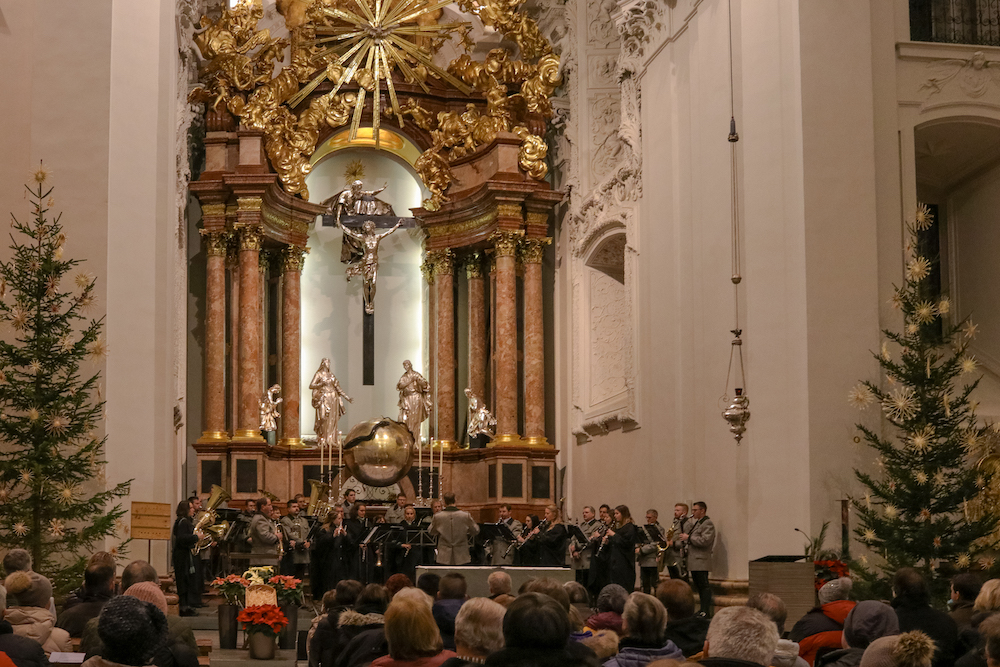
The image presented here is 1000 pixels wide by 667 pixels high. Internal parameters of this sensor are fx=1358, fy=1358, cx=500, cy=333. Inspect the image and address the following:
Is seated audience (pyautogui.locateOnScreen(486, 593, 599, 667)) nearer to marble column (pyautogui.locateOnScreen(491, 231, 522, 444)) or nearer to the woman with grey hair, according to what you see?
the woman with grey hair

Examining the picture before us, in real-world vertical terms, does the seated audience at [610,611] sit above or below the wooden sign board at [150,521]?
below

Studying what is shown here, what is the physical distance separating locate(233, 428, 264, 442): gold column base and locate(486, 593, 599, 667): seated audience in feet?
57.1

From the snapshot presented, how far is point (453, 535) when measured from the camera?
17391mm

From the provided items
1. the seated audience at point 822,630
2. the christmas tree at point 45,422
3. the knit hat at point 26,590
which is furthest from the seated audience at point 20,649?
the christmas tree at point 45,422

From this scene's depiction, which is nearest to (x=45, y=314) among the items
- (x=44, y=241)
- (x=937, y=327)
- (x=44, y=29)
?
(x=44, y=241)

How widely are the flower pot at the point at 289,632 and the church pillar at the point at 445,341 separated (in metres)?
10.6

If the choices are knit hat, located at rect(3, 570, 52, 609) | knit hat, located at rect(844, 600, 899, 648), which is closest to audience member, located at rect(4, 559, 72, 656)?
knit hat, located at rect(3, 570, 52, 609)

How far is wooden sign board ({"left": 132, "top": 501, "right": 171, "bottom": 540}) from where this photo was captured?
13273 millimetres

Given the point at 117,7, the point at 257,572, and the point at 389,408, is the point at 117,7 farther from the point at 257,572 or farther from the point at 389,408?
the point at 389,408

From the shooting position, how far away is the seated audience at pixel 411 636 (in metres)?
5.40

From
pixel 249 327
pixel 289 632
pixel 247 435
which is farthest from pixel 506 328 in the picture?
pixel 289 632

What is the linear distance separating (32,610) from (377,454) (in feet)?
46.8

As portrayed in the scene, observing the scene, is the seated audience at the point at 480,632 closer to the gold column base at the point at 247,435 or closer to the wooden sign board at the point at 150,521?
the wooden sign board at the point at 150,521

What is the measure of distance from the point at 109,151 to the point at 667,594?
9.81m
